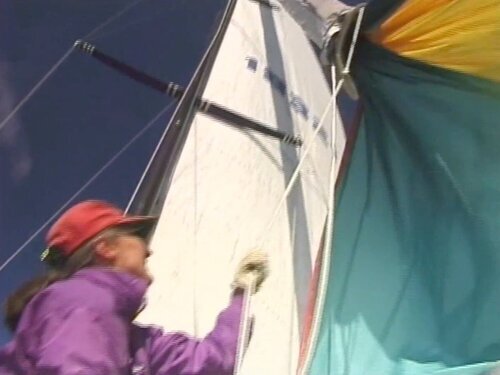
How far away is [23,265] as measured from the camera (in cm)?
178

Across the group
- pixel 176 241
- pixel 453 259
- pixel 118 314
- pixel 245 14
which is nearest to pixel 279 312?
pixel 176 241

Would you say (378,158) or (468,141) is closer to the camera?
(468,141)

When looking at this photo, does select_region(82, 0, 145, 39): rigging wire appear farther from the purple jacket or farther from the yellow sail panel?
the purple jacket

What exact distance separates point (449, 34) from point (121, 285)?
0.49 meters

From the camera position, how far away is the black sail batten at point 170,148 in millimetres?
1507

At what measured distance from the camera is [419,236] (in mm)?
1052

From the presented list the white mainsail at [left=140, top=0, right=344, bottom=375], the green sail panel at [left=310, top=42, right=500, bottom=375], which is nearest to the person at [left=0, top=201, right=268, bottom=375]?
the green sail panel at [left=310, top=42, right=500, bottom=375]

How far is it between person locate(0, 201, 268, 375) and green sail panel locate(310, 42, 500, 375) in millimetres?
133

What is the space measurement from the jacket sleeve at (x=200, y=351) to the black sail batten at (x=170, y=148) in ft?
1.84

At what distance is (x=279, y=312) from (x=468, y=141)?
450 mm

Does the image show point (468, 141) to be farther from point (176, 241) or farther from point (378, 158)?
point (176, 241)

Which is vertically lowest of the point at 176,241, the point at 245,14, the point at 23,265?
the point at 23,265

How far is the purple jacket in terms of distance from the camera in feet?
2.53

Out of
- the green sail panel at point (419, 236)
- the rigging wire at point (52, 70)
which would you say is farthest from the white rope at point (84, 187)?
the green sail panel at point (419, 236)
